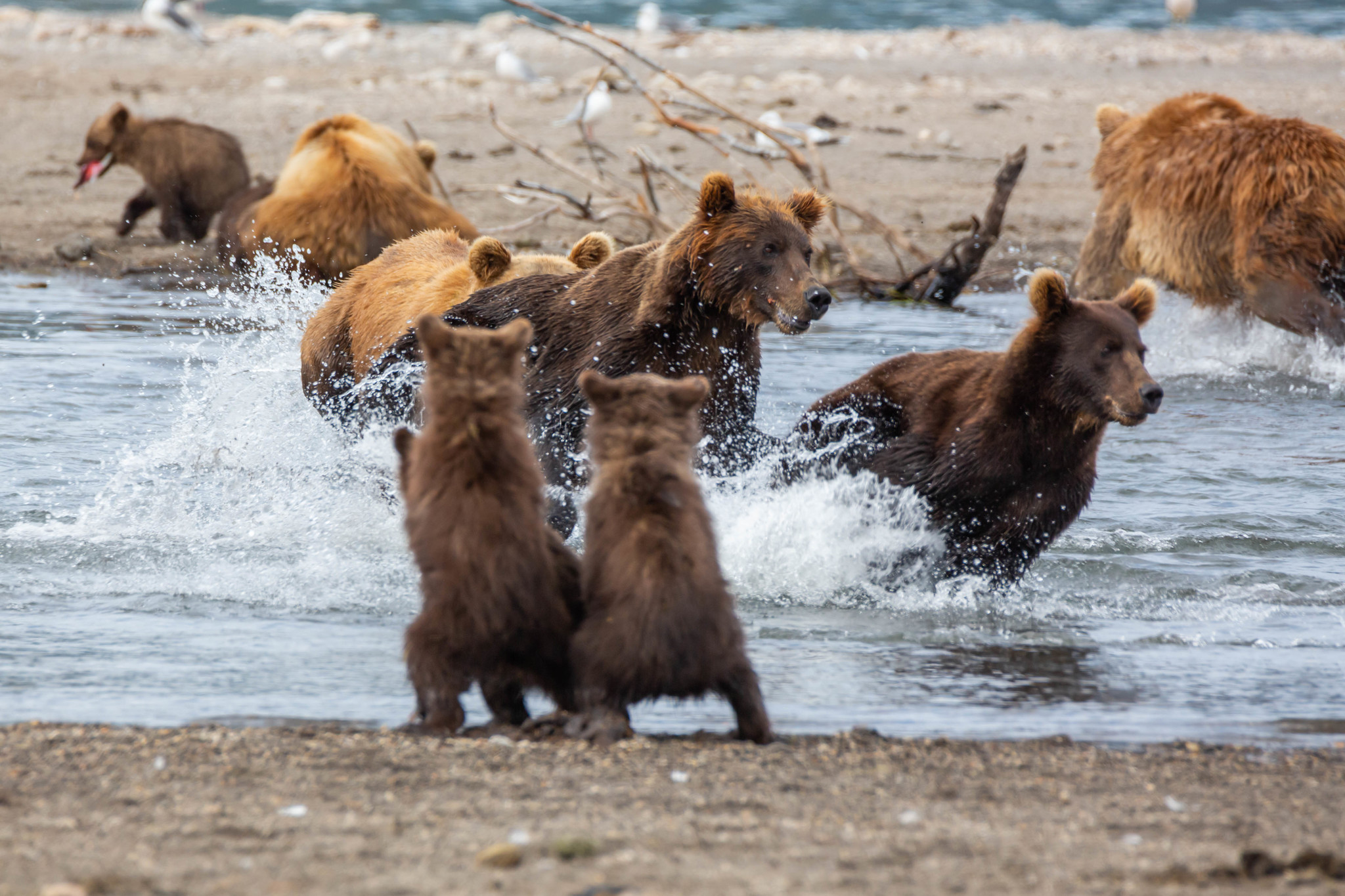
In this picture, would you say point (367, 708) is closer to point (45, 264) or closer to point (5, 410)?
point (5, 410)

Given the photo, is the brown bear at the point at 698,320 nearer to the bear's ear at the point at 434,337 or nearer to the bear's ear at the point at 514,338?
the bear's ear at the point at 514,338

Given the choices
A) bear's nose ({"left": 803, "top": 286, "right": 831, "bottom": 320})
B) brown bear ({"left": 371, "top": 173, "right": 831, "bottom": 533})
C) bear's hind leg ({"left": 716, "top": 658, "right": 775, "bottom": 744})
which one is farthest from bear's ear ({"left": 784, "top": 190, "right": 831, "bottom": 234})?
bear's hind leg ({"left": 716, "top": 658, "right": 775, "bottom": 744})

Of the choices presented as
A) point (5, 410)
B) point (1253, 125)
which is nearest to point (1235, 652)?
point (1253, 125)

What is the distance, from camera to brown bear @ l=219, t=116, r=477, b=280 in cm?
1032

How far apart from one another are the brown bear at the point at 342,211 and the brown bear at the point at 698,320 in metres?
4.09

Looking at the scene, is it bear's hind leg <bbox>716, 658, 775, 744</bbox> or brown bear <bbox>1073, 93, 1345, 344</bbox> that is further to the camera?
brown bear <bbox>1073, 93, 1345, 344</bbox>

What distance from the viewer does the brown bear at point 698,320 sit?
599cm

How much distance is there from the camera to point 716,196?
6047 millimetres

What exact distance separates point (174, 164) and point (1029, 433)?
31.9 ft

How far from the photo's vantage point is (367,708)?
4.26 meters

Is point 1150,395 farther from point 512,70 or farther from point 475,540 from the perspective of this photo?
point 512,70

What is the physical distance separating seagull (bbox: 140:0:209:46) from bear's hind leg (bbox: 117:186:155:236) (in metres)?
11.4

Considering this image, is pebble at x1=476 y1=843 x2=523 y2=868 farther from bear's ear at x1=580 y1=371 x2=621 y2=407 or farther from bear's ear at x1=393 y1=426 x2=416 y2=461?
bear's ear at x1=393 y1=426 x2=416 y2=461

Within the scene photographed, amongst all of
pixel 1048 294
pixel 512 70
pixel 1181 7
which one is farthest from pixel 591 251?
pixel 1181 7
